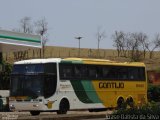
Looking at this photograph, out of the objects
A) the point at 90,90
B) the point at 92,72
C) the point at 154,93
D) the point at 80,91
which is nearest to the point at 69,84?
the point at 80,91

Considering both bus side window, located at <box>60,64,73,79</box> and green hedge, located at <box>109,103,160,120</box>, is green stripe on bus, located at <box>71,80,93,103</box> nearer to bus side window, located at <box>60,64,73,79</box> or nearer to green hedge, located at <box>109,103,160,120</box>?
bus side window, located at <box>60,64,73,79</box>

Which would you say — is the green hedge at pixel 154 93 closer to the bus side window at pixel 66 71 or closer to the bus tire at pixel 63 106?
the bus side window at pixel 66 71

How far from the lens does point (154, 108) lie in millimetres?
17922

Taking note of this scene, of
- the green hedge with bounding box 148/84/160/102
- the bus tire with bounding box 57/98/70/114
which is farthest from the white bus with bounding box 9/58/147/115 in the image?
the green hedge with bounding box 148/84/160/102

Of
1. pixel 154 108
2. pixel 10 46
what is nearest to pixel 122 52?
pixel 10 46

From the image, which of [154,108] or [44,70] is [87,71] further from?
[154,108]

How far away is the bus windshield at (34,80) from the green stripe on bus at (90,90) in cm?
273

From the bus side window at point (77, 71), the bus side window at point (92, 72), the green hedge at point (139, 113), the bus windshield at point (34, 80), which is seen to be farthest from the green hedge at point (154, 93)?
the green hedge at point (139, 113)

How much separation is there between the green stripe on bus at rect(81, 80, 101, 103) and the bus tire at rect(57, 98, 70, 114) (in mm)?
1791

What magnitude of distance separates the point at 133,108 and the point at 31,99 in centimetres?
1208

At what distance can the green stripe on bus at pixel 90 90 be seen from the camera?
105 feet

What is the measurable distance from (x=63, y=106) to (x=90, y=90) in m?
2.78

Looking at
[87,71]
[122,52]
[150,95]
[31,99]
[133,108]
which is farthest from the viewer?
[122,52]

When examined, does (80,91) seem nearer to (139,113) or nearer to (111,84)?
(111,84)
